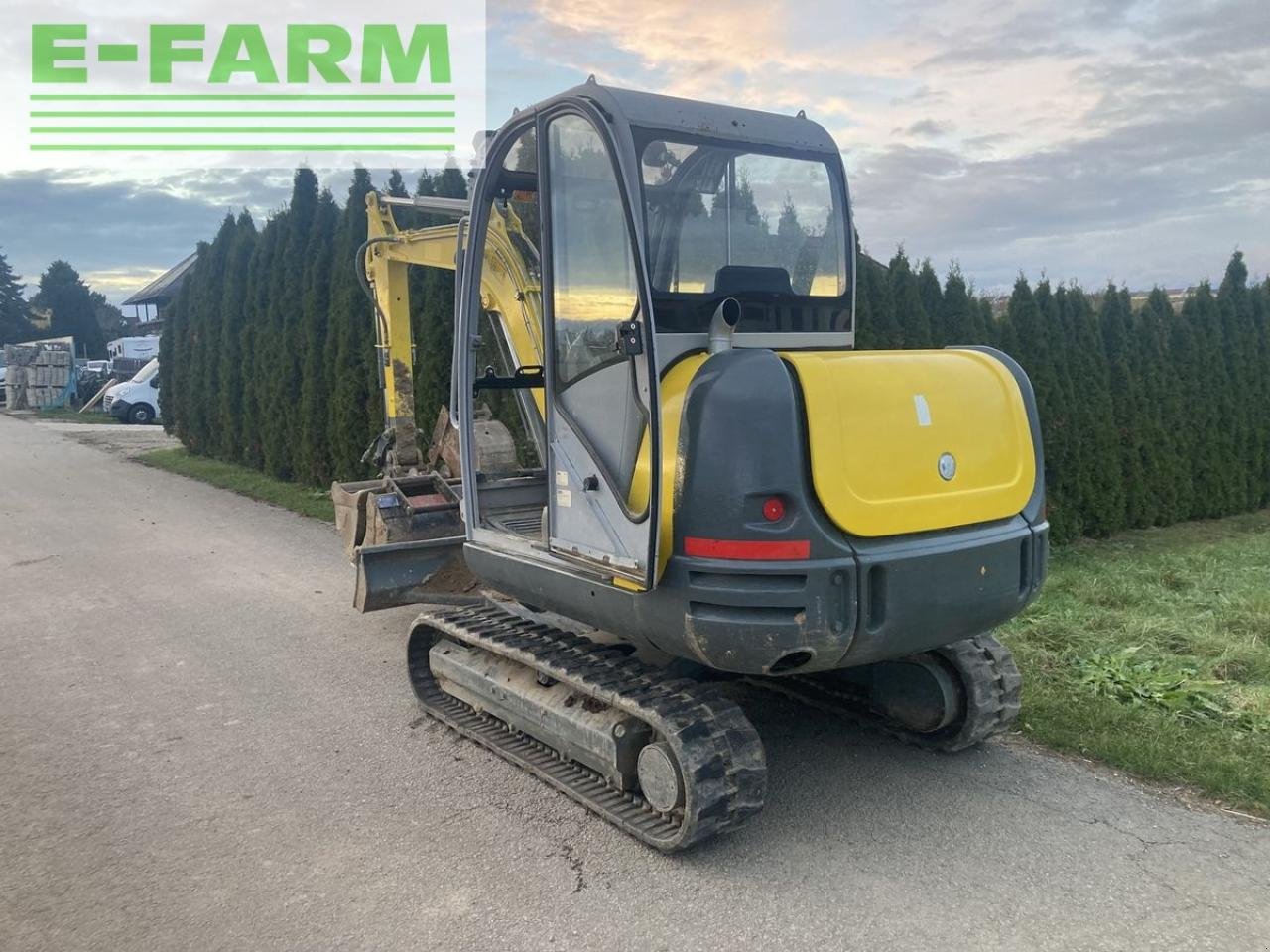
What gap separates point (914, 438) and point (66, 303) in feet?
272

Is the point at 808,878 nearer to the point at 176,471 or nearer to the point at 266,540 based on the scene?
the point at 266,540

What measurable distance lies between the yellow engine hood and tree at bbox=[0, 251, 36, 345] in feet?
252

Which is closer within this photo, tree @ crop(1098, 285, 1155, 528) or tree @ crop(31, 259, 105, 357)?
tree @ crop(1098, 285, 1155, 528)

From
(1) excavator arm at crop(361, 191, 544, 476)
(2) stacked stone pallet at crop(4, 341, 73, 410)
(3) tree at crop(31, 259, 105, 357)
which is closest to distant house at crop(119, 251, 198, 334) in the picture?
(2) stacked stone pallet at crop(4, 341, 73, 410)

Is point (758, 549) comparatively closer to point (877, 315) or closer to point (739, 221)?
point (739, 221)

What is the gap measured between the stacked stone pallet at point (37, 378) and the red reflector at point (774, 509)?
36267 mm

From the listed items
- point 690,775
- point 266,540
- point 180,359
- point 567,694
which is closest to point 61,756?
point 567,694

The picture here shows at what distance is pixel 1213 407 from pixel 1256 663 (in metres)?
6.78

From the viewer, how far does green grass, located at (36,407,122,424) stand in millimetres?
28688

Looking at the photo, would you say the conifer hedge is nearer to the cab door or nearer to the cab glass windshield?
the cab glass windshield

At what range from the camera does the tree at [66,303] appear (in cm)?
7325

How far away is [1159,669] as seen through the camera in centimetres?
557

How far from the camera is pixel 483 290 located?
6.03 m

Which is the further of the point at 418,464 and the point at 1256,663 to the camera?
the point at 418,464
